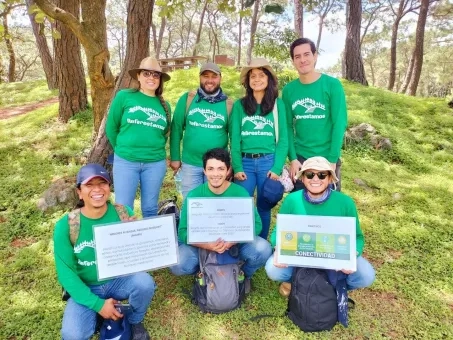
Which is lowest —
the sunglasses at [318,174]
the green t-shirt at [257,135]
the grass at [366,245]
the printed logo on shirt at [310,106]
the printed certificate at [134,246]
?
the grass at [366,245]

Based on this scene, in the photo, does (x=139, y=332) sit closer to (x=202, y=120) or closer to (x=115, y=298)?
(x=115, y=298)

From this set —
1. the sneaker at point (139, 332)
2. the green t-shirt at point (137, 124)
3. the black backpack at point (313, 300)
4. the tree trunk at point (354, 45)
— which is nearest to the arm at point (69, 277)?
the sneaker at point (139, 332)

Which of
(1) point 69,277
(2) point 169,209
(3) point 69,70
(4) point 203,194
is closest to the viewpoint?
(1) point 69,277

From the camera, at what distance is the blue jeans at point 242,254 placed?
10.6ft

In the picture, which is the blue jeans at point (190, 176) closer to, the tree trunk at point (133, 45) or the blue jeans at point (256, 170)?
the blue jeans at point (256, 170)

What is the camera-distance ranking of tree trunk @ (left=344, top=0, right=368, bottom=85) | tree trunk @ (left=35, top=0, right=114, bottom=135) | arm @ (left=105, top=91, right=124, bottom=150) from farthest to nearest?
tree trunk @ (left=344, top=0, right=368, bottom=85)
tree trunk @ (left=35, top=0, right=114, bottom=135)
arm @ (left=105, top=91, right=124, bottom=150)

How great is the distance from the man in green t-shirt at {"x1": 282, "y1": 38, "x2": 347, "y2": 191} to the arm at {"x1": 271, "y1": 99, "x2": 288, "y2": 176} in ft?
0.38

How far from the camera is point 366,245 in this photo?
4.52m

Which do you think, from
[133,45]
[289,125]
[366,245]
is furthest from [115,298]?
[133,45]

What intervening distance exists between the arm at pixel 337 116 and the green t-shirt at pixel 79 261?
2208 millimetres

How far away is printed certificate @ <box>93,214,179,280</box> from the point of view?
101 inches

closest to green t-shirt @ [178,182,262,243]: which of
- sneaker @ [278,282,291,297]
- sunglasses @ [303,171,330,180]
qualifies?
sunglasses @ [303,171,330,180]

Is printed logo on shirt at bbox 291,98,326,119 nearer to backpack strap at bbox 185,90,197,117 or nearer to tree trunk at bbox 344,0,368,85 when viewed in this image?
backpack strap at bbox 185,90,197,117

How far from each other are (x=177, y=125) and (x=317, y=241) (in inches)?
72.4
